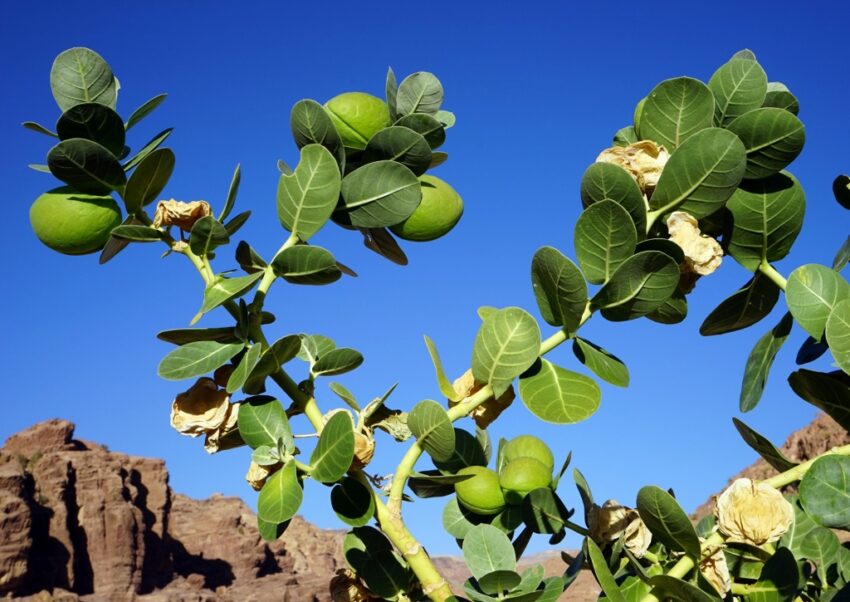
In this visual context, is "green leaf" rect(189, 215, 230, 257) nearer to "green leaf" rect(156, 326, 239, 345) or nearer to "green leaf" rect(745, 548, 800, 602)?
"green leaf" rect(156, 326, 239, 345)

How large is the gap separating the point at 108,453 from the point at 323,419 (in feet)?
204

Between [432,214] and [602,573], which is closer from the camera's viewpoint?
[602,573]

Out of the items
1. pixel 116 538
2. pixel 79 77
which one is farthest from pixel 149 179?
pixel 116 538

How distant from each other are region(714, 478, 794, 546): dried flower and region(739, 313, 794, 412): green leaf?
0.30 m

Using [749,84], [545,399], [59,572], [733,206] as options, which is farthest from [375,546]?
[59,572]

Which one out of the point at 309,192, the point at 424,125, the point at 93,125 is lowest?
the point at 309,192

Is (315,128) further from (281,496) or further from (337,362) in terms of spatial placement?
(281,496)

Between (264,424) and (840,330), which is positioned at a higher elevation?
(264,424)

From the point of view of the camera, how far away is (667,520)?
1296mm

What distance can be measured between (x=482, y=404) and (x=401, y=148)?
440 millimetres

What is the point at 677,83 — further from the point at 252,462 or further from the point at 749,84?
the point at 252,462

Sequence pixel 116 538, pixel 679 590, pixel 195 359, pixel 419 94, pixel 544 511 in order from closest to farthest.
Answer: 1. pixel 679 590
2. pixel 195 359
3. pixel 544 511
4. pixel 419 94
5. pixel 116 538

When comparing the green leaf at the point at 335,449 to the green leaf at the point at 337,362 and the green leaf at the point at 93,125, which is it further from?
the green leaf at the point at 93,125

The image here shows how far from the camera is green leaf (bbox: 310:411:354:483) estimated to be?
4.23 ft
